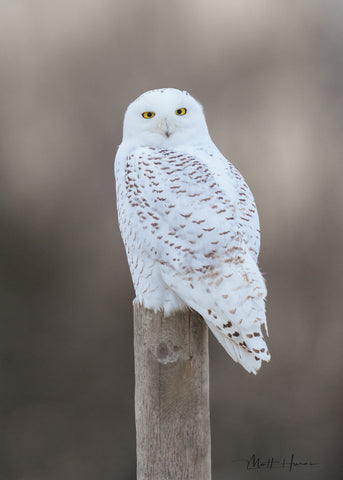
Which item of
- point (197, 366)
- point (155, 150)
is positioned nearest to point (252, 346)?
point (197, 366)

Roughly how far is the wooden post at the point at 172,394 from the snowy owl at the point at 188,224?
2.3 inches

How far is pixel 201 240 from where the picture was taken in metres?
1.28

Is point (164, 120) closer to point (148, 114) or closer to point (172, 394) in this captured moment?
point (148, 114)

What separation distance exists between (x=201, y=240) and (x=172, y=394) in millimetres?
→ 375

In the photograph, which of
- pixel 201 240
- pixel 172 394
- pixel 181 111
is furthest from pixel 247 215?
pixel 172 394

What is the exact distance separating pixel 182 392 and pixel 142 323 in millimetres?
185

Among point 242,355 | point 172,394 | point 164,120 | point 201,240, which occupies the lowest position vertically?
point 172,394

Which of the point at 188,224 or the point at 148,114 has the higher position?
the point at 148,114

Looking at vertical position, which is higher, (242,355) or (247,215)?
(247,215)

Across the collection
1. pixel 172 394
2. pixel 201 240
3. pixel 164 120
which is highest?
pixel 164 120

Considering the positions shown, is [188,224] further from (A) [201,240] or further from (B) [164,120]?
(B) [164,120]

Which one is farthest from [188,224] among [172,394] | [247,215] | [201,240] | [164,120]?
[172,394]

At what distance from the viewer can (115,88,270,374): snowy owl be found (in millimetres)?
1261

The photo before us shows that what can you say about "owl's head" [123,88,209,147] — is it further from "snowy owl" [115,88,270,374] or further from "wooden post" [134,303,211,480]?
"wooden post" [134,303,211,480]
